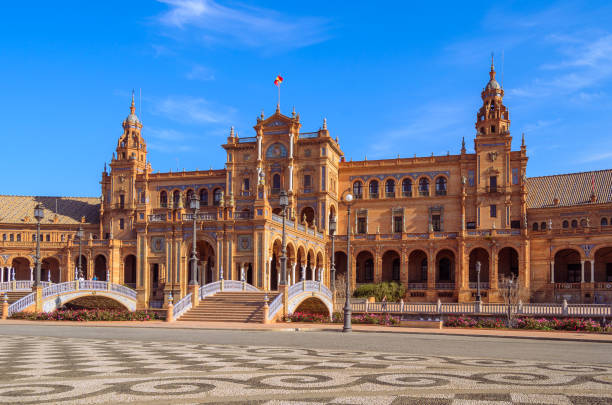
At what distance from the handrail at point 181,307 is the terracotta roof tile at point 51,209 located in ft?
163

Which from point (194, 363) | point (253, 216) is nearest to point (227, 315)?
point (253, 216)

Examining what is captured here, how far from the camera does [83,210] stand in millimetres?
86438

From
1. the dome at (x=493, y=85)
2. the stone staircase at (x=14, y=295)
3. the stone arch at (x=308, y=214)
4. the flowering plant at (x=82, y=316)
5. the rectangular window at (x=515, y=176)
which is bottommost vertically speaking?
the flowering plant at (x=82, y=316)

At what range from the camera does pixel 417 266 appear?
69312mm

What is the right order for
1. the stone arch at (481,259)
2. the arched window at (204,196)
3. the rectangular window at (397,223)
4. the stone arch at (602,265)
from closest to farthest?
the stone arch at (602,265) → the stone arch at (481,259) → the rectangular window at (397,223) → the arched window at (204,196)

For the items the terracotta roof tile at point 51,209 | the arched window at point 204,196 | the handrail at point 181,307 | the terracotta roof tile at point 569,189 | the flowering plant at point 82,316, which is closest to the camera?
the flowering plant at point 82,316

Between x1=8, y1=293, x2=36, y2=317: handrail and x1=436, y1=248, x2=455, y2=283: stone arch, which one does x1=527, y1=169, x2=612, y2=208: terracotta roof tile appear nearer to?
x1=436, y1=248, x2=455, y2=283: stone arch

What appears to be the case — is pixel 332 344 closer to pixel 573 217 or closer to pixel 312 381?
pixel 312 381

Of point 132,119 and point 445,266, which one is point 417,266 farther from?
point 132,119

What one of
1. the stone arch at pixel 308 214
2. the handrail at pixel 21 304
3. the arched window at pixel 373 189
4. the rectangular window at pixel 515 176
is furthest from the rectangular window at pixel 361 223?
the handrail at pixel 21 304

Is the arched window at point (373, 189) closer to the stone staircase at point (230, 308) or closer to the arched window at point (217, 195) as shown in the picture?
the arched window at point (217, 195)

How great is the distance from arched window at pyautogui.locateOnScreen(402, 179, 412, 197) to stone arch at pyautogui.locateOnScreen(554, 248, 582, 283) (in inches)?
634

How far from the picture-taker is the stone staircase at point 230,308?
1446 inches

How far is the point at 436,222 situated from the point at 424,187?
4.01 meters
